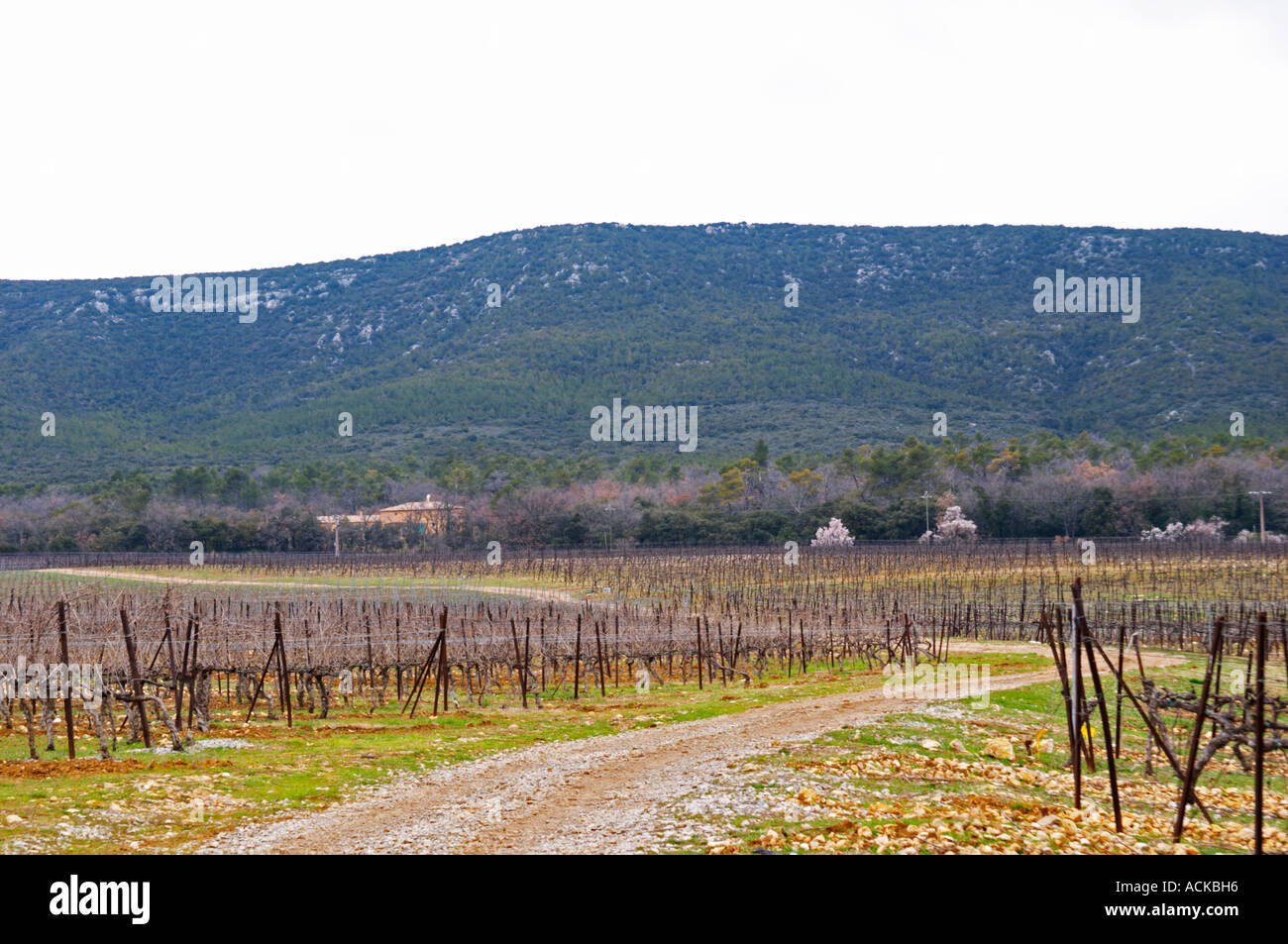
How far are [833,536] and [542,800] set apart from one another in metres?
58.0

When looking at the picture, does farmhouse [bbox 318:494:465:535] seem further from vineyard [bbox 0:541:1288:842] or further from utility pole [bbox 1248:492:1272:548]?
utility pole [bbox 1248:492:1272:548]

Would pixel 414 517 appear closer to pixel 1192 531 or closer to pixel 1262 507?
pixel 1192 531

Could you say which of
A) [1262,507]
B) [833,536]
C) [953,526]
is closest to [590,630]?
[833,536]

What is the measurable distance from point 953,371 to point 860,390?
12189 mm

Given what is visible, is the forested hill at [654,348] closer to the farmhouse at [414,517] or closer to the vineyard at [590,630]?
the farmhouse at [414,517]

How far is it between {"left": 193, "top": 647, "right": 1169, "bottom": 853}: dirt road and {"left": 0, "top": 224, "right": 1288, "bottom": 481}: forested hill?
88495mm

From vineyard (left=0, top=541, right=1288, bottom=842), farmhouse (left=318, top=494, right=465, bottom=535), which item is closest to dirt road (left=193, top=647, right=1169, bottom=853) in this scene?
vineyard (left=0, top=541, right=1288, bottom=842)

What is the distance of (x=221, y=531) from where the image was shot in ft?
244

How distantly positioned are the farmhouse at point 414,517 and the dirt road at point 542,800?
209ft

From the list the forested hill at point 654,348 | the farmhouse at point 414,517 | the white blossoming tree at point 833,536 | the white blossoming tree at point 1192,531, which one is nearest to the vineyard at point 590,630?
the white blossoming tree at point 833,536

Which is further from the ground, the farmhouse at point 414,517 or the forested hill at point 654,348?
the forested hill at point 654,348

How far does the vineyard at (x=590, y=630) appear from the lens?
17.9 m

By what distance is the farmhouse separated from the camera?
269ft

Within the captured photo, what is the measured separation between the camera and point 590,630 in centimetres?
3412
